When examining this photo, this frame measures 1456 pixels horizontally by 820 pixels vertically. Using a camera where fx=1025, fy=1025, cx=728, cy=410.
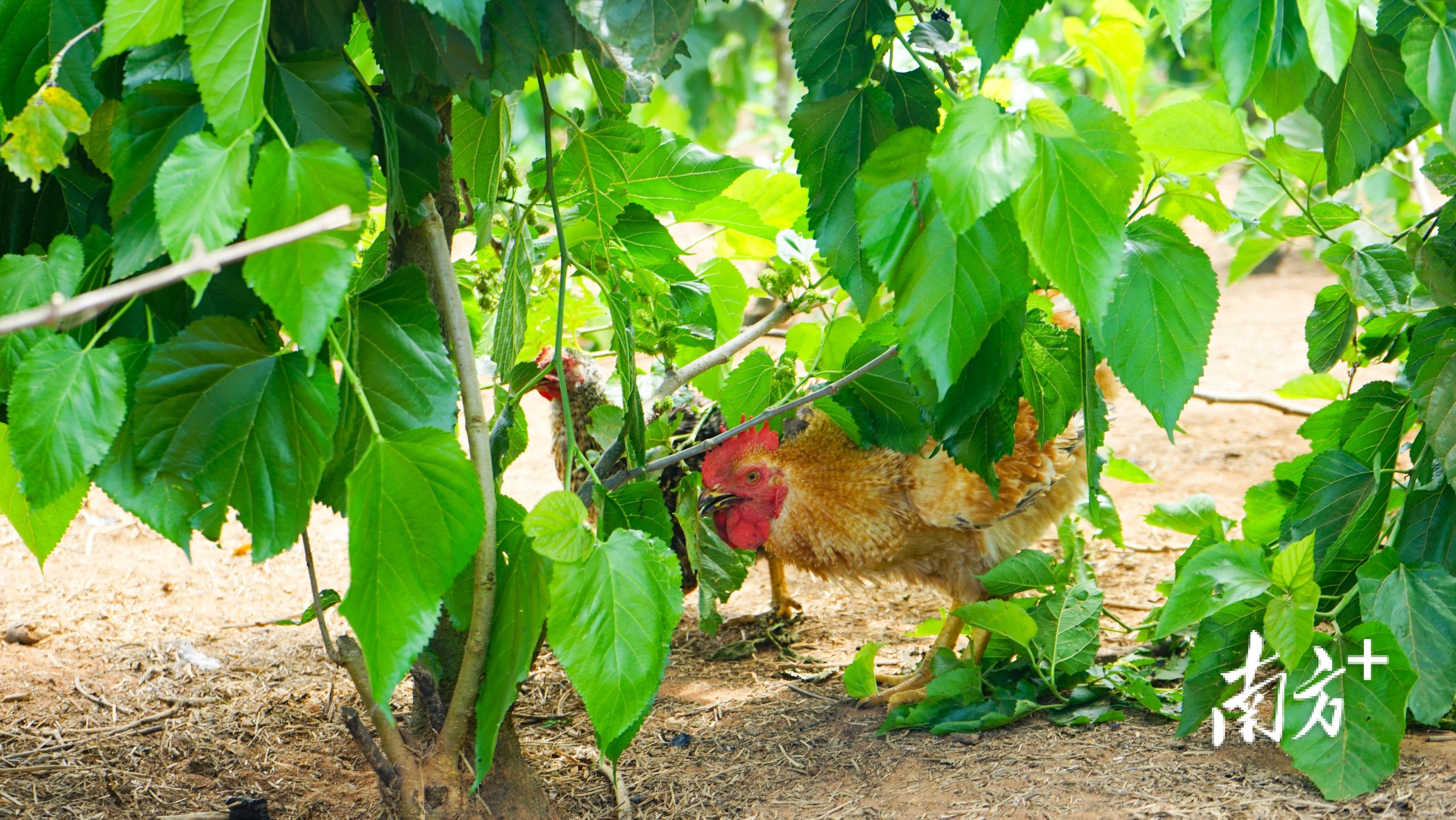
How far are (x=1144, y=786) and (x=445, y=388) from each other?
4.27 ft

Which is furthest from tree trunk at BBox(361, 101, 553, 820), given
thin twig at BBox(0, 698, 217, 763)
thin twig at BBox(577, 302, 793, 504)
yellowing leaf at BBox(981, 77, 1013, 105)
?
yellowing leaf at BBox(981, 77, 1013, 105)

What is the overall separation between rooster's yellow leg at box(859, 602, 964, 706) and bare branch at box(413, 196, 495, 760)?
1086mm

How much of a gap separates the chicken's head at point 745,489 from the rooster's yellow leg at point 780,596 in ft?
1.11

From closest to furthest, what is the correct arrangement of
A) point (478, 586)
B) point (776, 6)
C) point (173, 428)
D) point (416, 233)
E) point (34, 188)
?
point (34, 188)
point (173, 428)
point (478, 586)
point (416, 233)
point (776, 6)

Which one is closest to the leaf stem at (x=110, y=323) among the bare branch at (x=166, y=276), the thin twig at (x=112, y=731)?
the bare branch at (x=166, y=276)

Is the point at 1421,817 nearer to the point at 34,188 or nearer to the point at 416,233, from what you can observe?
the point at 416,233

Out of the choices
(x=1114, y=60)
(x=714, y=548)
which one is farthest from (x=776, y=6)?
(x=714, y=548)

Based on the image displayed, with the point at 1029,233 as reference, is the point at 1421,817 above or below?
below

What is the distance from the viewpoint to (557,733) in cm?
212

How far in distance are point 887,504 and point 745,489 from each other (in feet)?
1.18

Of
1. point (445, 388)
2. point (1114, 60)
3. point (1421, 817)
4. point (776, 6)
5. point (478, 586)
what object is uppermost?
point (776, 6)

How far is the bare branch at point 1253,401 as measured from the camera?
378cm

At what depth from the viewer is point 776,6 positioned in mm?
6863

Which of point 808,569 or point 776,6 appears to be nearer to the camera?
point 808,569
